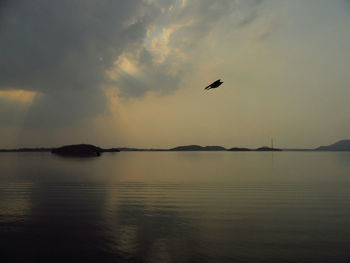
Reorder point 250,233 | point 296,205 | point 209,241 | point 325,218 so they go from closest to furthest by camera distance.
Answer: point 209,241 < point 250,233 < point 325,218 < point 296,205

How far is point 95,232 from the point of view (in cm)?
1536

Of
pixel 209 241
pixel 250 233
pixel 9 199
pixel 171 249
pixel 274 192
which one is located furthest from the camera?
pixel 274 192

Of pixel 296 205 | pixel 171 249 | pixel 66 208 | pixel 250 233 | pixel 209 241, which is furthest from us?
pixel 296 205

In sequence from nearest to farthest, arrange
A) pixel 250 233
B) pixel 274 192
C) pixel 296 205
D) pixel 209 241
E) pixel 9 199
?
pixel 209 241 < pixel 250 233 < pixel 296 205 < pixel 9 199 < pixel 274 192

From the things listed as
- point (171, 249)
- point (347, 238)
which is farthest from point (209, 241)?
point (347, 238)

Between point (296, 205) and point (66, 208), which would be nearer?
point (66, 208)

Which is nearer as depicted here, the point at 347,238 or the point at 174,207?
the point at 347,238

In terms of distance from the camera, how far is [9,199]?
84.8 feet

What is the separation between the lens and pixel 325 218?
62.1 feet

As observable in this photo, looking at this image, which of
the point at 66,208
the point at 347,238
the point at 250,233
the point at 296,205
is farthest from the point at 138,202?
the point at 347,238

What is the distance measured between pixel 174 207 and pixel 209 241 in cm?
902

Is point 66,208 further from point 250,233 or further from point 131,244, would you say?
point 250,233

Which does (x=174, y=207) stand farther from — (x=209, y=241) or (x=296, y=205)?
(x=296, y=205)

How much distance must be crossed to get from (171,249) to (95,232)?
5.45 meters
